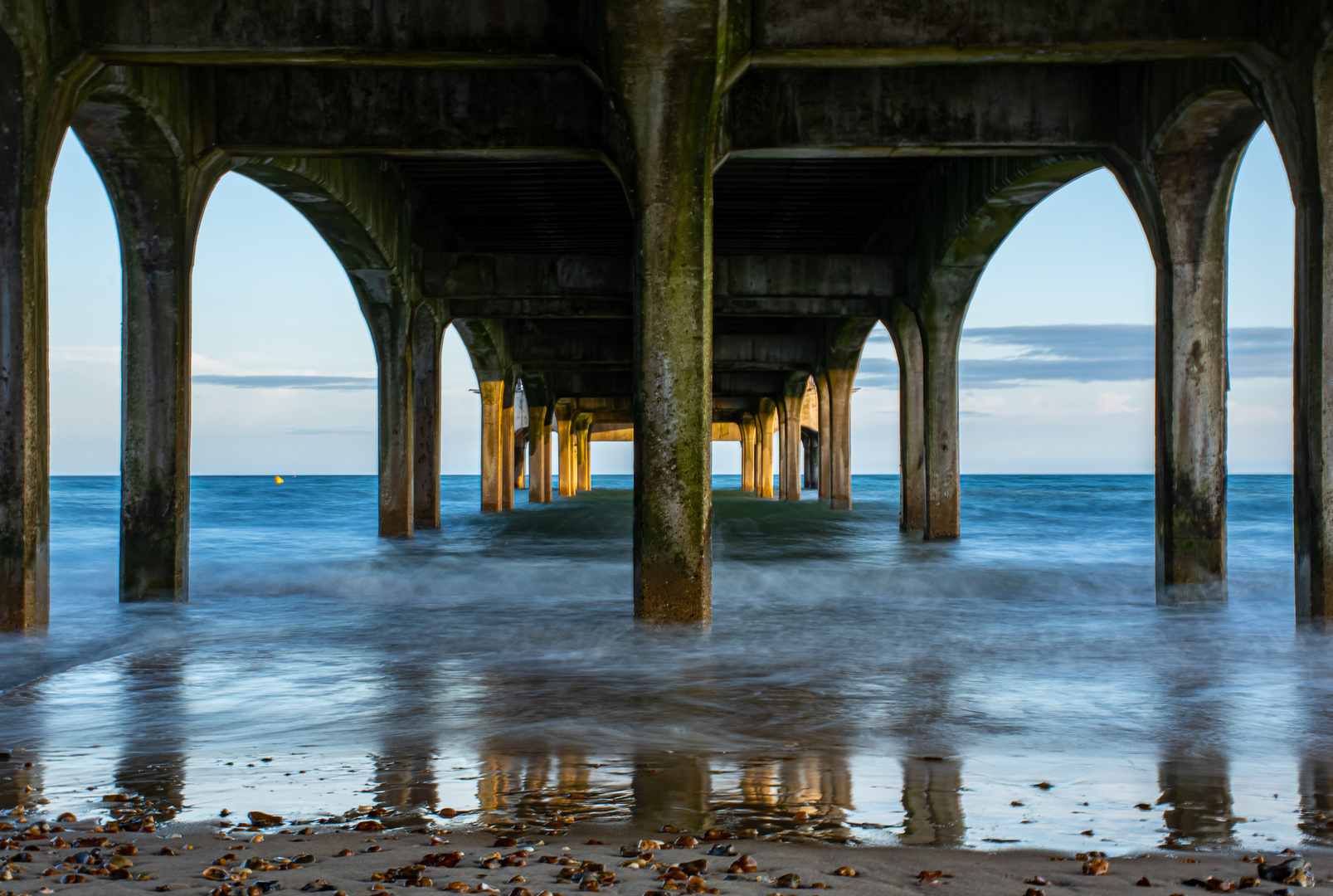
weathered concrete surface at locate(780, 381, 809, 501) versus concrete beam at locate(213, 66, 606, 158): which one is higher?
concrete beam at locate(213, 66, 606, 158)

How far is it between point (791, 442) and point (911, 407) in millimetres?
19616

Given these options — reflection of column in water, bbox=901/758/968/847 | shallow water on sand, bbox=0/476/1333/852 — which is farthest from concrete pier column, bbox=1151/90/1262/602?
reflection of column in water, bbox=901/758/968/847

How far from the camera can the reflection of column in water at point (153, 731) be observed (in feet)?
12.8

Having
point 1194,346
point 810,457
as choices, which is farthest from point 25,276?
point 810,457

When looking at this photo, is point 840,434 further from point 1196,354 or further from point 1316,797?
point 1316,797

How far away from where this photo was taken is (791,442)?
130ft

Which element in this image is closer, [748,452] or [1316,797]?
[1316,797]

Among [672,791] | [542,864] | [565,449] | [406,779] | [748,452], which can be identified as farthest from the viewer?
[748,452]

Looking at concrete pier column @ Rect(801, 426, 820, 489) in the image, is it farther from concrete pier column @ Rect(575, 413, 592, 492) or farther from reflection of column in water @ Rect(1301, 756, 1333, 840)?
reflection of column in water @ Rect(1301, 756, 1333, 840)

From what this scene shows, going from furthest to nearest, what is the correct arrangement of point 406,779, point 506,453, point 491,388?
point 506,453 < point 491,388 < point 406,779

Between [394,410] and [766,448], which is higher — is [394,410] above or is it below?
above

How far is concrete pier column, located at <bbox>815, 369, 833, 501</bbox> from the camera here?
94.1 ft

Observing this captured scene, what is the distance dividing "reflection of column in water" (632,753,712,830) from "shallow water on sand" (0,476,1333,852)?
0.05 ft

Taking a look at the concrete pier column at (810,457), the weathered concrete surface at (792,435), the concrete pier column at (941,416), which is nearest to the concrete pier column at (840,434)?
the weathered concrete surface at (792,435)
